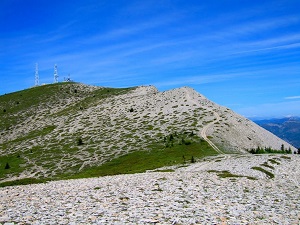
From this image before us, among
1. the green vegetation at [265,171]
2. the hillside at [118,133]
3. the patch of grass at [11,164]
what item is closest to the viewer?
the green vegetation at [265,171]

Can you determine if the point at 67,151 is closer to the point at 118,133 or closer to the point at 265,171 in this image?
the point at 118,133

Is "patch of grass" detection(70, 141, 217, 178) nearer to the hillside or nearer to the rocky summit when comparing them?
the hillside

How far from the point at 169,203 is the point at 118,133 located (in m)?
66.1

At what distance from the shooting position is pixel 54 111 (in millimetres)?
133875

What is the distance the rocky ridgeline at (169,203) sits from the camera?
65.0ft

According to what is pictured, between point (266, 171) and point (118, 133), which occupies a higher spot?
point (118, 133)

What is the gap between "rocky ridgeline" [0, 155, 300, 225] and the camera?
1981 centimetres

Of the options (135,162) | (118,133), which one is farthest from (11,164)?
(135,162)

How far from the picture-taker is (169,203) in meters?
24.2

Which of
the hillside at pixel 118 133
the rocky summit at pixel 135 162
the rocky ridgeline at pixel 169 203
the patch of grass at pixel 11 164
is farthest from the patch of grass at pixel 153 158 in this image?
the rocky ridgeline at pixel 169 203

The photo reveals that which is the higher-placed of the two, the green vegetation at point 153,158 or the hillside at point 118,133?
the hillside at point 118,133

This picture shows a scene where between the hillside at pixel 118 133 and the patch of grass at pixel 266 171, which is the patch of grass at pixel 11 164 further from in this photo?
the patch of grass at pixel 266 171

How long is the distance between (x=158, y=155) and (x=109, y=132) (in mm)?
27601

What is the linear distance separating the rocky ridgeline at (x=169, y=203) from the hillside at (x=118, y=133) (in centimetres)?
2335
